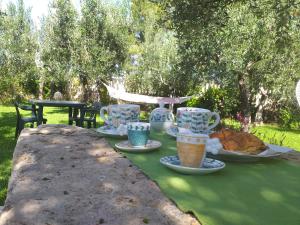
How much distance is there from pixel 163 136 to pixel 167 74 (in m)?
11.3

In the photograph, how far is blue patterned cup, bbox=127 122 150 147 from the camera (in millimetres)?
1602

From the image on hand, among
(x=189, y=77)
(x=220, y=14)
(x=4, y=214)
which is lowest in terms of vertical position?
(x=4, y=214)

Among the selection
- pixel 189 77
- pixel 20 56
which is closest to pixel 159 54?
pixel 189 77

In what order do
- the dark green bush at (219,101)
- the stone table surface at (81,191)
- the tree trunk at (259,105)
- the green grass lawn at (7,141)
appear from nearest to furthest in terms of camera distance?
the stone table surface at (81,191) → the green grass lawn at (7,141) → the tree trunk at (259,105) → the dark green bush at (219,101)

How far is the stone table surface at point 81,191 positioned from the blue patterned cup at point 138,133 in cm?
11

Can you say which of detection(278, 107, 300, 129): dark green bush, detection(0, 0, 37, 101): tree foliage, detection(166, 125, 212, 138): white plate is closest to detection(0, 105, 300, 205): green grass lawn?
detection(278, 107, 300, 129): dark green bush

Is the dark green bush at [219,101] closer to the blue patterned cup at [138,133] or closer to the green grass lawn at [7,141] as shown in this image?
the green grass lawn at [7,141]

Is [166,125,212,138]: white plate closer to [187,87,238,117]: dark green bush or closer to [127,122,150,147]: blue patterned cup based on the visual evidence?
[127,122,150,147]: blue patterned cup

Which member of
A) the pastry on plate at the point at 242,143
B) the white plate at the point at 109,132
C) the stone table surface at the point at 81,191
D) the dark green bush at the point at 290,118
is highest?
the pastry on plate at the point at 242,143

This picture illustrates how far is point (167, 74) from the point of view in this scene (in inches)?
523

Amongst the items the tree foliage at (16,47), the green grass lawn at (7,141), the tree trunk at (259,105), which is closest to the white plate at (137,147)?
the green grass lawn at (7,141)

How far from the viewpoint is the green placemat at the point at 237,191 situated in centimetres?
90

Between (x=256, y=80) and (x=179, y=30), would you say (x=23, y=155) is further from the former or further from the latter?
(x=256, y=80)

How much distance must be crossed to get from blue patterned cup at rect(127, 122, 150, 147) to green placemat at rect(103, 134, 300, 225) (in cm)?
11
